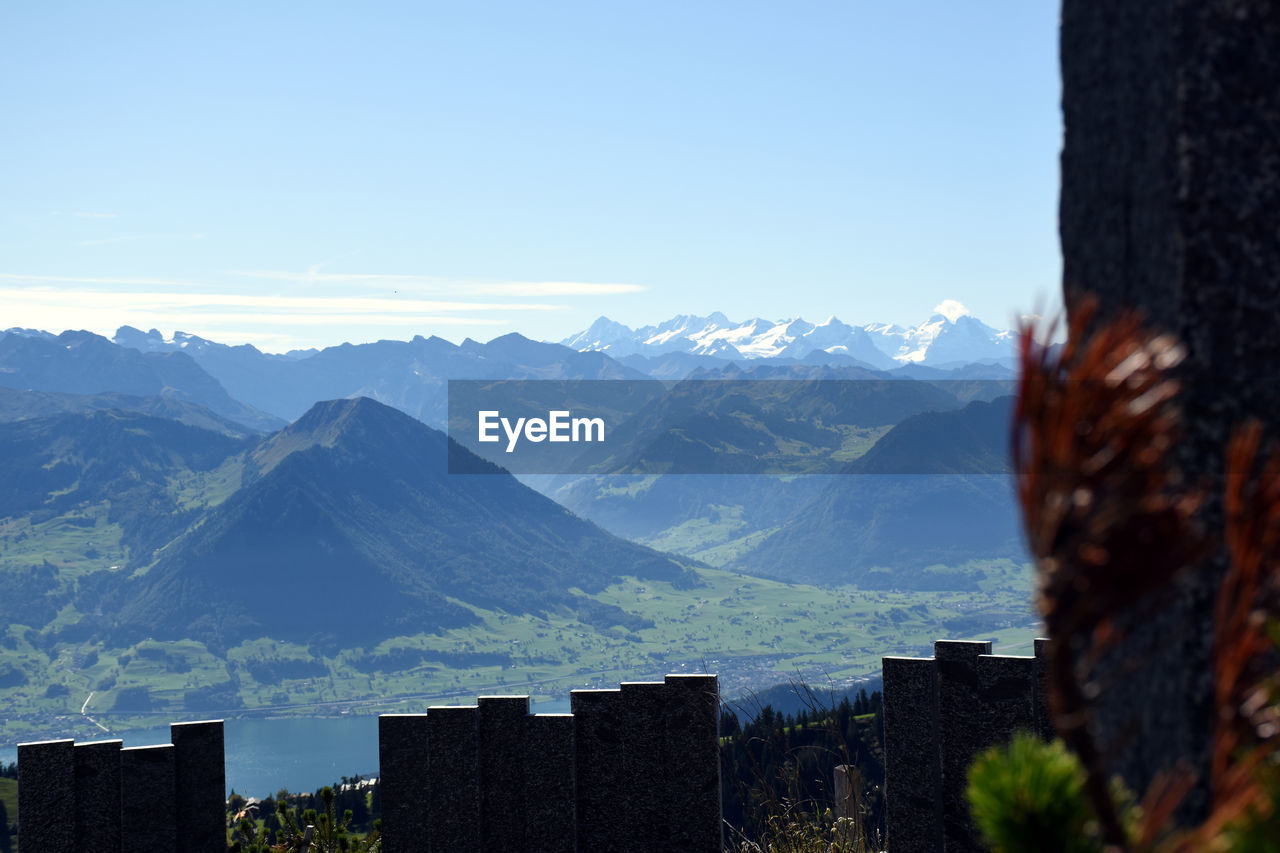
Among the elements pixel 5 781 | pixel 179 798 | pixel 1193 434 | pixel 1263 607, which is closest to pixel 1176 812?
pixel 1263 607

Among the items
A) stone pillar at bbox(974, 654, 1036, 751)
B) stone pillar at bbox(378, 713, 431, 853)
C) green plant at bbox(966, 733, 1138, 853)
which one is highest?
green plant at bbox(966, 733, 1138, 853)

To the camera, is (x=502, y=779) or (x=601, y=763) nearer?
(x=601, y=763)

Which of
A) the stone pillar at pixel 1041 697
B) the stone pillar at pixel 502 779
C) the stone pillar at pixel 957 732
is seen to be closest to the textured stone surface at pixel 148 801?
the stone pillar at pixel 502 779

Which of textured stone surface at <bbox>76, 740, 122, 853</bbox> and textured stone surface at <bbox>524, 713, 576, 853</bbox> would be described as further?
textured stone surface at <bbox>524, 713, 576, 853</bbox>

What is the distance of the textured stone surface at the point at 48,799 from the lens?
6.53 meters

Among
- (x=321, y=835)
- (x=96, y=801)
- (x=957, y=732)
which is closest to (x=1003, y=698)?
(x=957, y=732)

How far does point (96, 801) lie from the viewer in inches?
262

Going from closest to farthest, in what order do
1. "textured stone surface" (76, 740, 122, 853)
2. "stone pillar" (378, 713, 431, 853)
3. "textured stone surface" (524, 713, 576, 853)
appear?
1. "textured stone surface" (76, 740, 122, 853)
2. "textured stone surface" (524, 713, 576, 853)
3. "stone pillar" (378, 713, 431, 853)

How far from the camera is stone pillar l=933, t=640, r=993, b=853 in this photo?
21.8 feet

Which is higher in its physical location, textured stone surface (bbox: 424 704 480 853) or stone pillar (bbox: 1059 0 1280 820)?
stone pillar (bbox: 1059 0 1280 820)

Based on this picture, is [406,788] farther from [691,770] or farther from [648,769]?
[691,770]

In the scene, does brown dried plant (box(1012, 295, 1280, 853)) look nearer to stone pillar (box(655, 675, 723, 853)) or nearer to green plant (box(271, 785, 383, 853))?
stone pillar (box(655, 675, 723, 853))

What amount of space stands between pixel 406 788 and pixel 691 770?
184 cm

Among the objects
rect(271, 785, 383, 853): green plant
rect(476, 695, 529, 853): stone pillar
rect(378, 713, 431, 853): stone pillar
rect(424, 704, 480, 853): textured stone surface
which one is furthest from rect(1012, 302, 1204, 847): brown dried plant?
rect(271, 785, 383, 853): green plant
